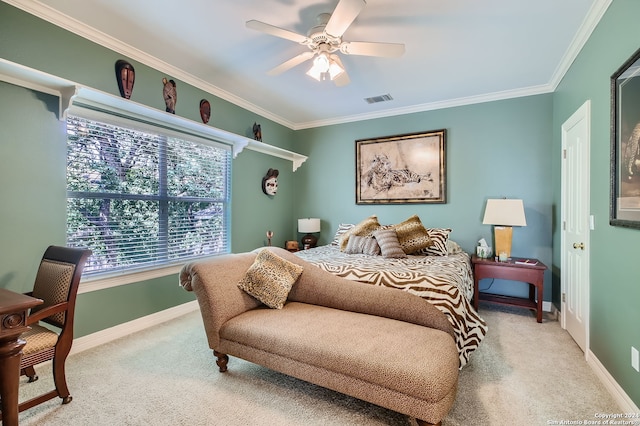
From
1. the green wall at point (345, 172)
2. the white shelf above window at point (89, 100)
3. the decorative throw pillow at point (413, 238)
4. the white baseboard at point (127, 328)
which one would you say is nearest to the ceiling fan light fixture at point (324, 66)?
the white shelf above window at point (89, 100)

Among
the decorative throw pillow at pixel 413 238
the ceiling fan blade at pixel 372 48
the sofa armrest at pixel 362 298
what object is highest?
the ceiling fan blade at pixel 372 48

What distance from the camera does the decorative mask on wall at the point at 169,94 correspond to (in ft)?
9.91

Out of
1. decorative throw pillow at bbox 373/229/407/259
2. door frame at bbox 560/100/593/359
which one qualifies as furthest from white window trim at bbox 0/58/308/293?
door frame at bbox 560/100/593/359

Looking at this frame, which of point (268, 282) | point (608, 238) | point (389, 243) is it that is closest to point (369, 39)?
point (389, 243)

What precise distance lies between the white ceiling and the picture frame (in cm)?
72

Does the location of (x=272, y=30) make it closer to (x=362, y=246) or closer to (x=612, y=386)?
(x=362, y=246)

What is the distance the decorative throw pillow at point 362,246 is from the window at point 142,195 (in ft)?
5.41

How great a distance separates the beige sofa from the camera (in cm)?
146

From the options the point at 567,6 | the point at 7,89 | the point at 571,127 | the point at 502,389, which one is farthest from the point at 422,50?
the point at 7,89

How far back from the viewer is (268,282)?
2312 mm

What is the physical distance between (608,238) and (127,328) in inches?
158

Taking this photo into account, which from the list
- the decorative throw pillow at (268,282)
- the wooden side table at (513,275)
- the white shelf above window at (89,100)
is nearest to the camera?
the white shelf above window at (89,100)

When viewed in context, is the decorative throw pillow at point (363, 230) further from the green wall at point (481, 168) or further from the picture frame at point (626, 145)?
the picture frame at point (626, 145)

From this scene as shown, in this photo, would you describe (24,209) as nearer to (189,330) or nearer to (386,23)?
(189,330)
